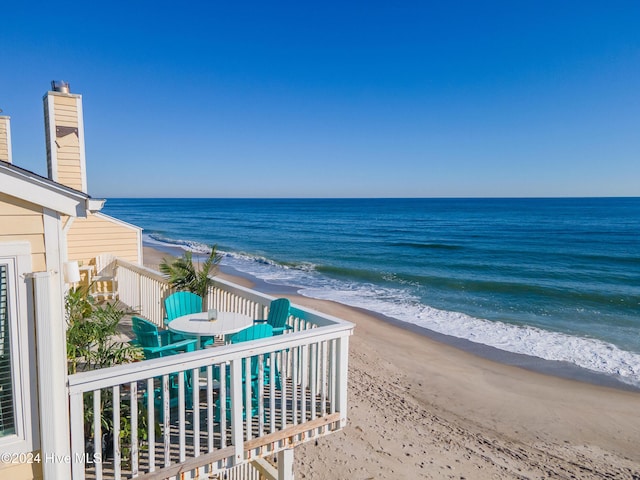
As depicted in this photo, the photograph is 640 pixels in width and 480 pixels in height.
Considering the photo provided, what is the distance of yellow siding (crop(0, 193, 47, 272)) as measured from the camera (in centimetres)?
248

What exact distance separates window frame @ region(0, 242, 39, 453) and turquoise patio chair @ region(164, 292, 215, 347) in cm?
271

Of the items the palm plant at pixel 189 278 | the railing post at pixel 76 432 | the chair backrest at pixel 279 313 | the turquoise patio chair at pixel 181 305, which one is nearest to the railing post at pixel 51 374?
the railing post at pixel 76 432

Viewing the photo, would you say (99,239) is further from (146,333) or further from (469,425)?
(469,425)

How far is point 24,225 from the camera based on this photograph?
2539 mm

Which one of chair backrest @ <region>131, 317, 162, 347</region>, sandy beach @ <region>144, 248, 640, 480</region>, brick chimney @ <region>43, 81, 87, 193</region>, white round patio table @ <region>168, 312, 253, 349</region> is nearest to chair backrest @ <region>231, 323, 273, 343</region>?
white round patio table @ <region>168, 312, 253, 349</region>

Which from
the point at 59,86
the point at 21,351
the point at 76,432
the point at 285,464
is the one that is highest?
the point at 59,86

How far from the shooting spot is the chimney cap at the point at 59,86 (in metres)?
5.74

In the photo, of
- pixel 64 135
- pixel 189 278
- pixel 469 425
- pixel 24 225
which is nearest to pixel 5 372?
pixel 24 225

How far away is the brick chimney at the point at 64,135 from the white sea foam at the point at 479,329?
9.68m

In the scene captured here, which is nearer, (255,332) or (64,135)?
(255,332)

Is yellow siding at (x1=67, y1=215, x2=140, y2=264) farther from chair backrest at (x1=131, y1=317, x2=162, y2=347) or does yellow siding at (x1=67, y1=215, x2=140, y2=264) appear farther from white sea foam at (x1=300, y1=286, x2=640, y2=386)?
white sea foam at (x1=300, y1=286, x2=640, y2=386)

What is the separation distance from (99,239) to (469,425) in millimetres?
8537

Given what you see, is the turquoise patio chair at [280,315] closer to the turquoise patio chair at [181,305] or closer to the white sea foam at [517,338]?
the turquoise patio chair at [181,305]

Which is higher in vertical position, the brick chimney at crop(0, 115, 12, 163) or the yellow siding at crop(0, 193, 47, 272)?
the brick chimney at crop(0, 115, 12, 163)
